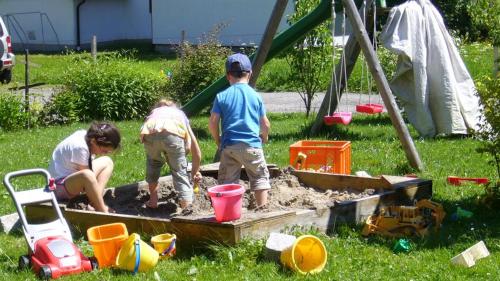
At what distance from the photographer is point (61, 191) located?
6824 mm

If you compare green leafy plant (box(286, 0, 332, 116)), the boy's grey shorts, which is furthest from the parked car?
the boy's grey shorts

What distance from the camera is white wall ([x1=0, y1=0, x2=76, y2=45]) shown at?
35.3m

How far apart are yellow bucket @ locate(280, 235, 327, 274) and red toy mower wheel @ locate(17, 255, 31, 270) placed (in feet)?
5.74

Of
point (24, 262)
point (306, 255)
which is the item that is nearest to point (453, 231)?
point (306, 255)

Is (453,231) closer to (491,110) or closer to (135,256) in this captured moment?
(491,110)

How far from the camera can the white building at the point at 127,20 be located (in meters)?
31.6

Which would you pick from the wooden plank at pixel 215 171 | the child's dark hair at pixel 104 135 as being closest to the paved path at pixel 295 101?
the wooden plank at pixel 215 171

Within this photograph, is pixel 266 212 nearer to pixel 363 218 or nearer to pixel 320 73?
pixel 363 218

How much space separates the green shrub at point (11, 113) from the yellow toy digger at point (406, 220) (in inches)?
350

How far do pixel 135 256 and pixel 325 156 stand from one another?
349cm

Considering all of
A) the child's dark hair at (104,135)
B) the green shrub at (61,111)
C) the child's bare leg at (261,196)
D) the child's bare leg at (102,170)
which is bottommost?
the green shrub at (61,111)

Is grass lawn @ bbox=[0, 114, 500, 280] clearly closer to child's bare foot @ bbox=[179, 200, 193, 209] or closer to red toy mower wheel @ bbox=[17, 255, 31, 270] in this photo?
red toy mower wheel @ bbox=[17, 255, 31, 270]

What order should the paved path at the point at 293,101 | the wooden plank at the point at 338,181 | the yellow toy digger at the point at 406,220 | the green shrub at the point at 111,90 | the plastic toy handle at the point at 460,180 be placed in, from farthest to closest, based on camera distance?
1. the paved path at the point at 293,101
2. the green shrub at the point at 111,90
3. the plastic toy handle at the point at 460,180
4. the wooden plank at the point at 338,181
5. the yellow toy digger at the point at 406,220

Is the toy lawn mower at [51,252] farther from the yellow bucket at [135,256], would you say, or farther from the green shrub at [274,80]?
the green shrub at [274,80]
